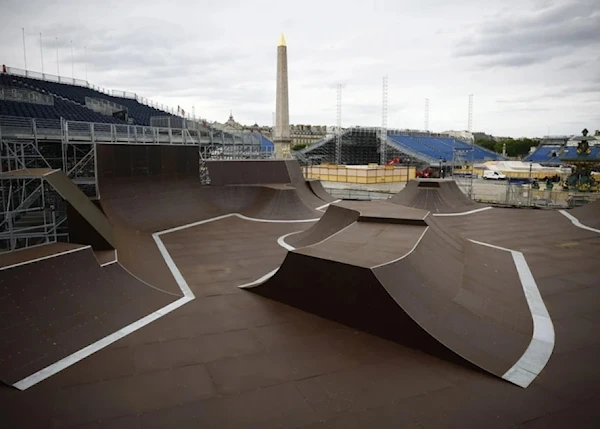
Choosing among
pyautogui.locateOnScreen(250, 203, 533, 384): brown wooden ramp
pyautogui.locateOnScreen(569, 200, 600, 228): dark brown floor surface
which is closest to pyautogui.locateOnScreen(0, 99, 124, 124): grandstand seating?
pyautogui.locateOnScreen(250, 203, 533, 384): brown wooden ramp

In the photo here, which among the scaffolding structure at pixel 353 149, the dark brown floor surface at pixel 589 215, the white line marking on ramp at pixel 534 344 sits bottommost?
the white line marking on ramp at pixel 534 344

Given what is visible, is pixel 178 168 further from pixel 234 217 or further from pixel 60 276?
pixel 60 276

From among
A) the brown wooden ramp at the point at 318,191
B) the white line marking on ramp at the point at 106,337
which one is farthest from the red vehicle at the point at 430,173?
the white line marking on ramp at the point at 106,337

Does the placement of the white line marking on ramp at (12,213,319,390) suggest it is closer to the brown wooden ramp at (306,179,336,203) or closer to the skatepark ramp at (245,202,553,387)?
the skatepark ramp at (245,202,553,387)

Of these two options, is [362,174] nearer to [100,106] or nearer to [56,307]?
[100,106]

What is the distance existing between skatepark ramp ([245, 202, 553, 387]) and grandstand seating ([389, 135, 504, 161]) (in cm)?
6040

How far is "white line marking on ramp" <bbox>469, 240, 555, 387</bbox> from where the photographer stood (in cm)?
621

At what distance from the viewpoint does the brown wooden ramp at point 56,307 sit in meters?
6.19

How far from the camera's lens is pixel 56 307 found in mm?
7109

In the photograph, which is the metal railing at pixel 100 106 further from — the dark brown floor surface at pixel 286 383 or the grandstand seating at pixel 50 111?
the dark brown floor surface at pixel 286 383

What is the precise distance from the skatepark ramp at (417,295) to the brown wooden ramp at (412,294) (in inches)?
0.7

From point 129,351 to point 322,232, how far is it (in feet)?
27.2

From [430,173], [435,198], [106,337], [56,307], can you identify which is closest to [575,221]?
[435,198]

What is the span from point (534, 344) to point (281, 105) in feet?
88.7
